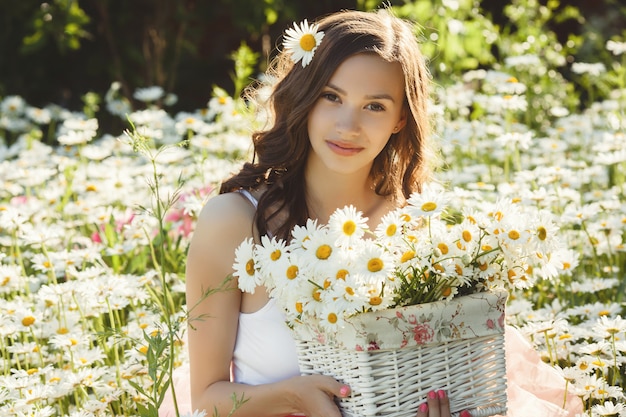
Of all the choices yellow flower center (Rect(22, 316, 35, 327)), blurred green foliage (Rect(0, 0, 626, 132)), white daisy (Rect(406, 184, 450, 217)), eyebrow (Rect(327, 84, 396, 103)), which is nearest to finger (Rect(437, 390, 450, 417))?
white daisy (Rect(406, 184, 450, 217))

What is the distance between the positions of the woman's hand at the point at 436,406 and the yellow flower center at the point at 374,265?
0.28m

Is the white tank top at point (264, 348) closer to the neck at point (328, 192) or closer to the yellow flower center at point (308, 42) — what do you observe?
the neck at point (328, 192)

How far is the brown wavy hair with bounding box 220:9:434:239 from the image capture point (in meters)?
1.90

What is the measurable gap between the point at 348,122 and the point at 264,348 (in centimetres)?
52

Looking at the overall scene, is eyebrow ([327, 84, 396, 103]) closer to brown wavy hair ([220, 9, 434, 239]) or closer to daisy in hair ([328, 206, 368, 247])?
brown wavy hair ([220, 9, 434, 239])

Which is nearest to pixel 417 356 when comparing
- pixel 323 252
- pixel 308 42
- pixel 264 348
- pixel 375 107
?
pixel 323 252

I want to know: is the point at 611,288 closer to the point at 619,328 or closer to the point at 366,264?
the point at 619,328

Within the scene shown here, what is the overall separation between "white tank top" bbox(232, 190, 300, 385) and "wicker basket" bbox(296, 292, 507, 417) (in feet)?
0.79

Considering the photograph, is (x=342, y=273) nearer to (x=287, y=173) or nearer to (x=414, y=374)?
(x=414, y=374)

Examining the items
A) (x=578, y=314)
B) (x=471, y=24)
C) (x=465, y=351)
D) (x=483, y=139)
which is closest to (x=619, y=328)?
(x=578, y=314)

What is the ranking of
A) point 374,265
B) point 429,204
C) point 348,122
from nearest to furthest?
point 374,265
point 429,204
point 348,122

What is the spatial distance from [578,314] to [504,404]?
791mm

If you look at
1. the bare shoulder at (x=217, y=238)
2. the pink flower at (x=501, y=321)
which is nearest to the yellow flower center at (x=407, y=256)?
the pink flower at (x=501, y=321)

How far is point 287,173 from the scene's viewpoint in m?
2.06
